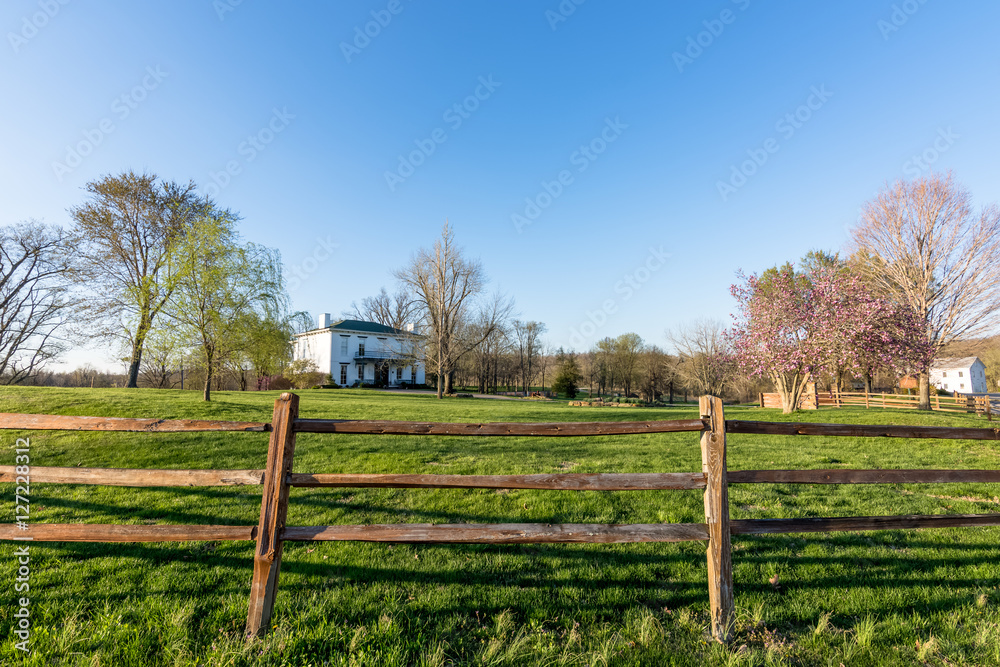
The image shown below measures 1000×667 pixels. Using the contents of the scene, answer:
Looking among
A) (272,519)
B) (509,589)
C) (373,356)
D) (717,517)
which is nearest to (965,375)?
(373,356)

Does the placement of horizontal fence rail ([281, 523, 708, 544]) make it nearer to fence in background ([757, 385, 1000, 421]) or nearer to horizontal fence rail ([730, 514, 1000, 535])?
horizontal fence rail ([730, 514, 1000, 535])

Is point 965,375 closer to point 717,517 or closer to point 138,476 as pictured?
point 717,517

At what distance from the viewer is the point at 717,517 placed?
11.4 feet

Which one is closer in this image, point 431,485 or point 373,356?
point 431,485

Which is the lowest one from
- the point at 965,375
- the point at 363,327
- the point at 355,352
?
the point at 965,375

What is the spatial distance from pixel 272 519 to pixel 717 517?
355cm

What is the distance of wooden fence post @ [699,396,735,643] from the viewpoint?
3.38 meters

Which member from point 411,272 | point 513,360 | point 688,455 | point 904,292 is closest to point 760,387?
point 904,292

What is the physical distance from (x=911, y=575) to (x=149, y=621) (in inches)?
269

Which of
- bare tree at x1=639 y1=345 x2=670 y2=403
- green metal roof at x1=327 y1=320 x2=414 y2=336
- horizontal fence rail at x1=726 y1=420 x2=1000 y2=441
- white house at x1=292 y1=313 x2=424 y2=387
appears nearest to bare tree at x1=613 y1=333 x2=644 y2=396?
bare tree at x1=639 y1=345 x2=670 y2=403

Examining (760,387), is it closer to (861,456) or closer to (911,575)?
(861,456)

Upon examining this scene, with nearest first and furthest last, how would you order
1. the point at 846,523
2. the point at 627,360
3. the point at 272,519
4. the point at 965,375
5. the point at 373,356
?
the point at 272,519
the point at 846,523
the point at 627,360
the point at 373,356
the point at 965,375

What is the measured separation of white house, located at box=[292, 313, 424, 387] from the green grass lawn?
43.5 m

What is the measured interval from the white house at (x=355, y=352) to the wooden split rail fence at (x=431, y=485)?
4531 centimetres
